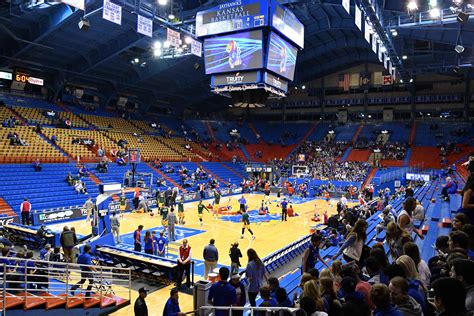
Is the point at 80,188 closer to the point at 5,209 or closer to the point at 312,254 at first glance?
the point at 5,209

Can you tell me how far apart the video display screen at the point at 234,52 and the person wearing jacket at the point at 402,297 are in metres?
16.7

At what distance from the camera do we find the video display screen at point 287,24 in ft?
62.7

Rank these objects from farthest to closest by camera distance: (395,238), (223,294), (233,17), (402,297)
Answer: (233,17) < (223,294) < (395,238) < (402,297)

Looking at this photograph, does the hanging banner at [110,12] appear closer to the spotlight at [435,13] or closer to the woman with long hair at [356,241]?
the woman with long hair at [356,241]

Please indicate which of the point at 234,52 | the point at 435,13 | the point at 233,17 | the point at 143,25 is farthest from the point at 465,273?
the point at 143,25

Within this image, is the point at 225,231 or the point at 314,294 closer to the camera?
the point at 314,294

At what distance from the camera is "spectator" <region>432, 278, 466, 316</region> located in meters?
2.90

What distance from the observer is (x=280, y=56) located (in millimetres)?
20656

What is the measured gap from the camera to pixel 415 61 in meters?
37.0

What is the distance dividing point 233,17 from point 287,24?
317 cm

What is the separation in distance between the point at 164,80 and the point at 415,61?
28379mm

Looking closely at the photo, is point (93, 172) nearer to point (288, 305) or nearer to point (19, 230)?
point (19, 230)

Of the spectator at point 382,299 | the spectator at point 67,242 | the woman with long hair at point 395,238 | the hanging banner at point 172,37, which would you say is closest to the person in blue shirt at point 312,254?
the woman with long hair at point 395,238

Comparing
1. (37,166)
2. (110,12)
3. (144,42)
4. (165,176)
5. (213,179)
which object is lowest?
(213,179)
